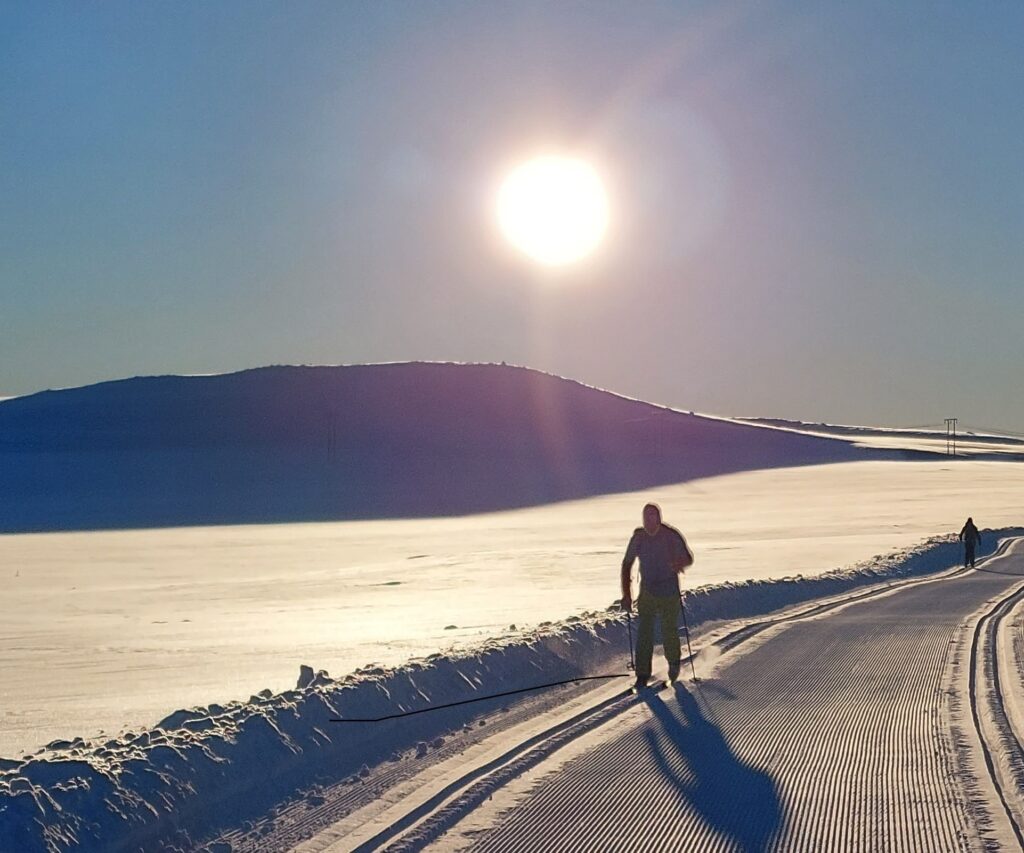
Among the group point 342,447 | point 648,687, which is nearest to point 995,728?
point 648,687

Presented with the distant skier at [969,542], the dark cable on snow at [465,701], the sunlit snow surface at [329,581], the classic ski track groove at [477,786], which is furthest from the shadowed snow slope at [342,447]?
the classic ski track groove at [477,786]

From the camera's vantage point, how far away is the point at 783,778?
7648mm

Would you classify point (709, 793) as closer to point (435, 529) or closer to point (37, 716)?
point (37, 716)

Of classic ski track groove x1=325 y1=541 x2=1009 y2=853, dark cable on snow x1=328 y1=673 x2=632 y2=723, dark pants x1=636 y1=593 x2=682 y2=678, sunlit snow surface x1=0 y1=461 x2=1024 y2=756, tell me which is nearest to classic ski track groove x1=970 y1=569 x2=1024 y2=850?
classic ski track groove x1=325 y1=541 x2=1009 y2=853

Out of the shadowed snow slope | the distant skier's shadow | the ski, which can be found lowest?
the distant skier's shadow

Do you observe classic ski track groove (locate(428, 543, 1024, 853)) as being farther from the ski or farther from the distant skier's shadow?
the ski

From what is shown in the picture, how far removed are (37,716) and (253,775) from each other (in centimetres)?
460

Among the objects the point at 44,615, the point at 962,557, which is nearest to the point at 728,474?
the point at 962,557

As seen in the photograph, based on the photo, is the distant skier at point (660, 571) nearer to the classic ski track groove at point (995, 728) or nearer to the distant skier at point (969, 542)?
the classic ski track groove at point (995, 728)

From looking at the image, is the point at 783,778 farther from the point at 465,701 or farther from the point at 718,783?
the point at 465,701

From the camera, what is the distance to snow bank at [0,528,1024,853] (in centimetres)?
629

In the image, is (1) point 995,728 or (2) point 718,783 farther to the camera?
(1) point 995,728

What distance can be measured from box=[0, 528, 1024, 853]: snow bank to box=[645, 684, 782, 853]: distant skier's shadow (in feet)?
5.39

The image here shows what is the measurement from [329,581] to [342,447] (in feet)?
239
